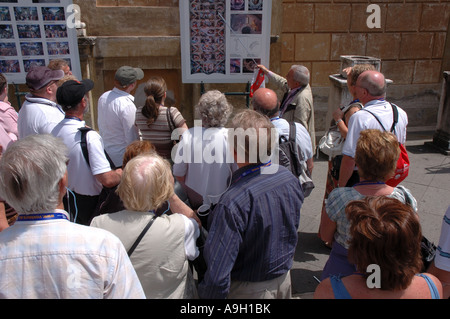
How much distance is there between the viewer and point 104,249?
152 cm

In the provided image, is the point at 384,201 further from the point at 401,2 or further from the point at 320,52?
the point at 401,2

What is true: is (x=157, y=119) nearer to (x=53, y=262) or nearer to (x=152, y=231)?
(x=152, y=231)

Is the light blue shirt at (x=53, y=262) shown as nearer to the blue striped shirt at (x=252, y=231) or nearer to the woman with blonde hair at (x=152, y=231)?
the woman with blonde hair at (x=152, y=231)

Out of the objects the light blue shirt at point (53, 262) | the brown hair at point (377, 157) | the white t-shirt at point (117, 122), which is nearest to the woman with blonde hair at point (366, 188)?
the brown hair at point (377, 157)

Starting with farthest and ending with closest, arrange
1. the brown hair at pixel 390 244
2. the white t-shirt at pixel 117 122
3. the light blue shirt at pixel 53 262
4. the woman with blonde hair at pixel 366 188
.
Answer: the white t-shirt at pixel 117 122
the woman with blonde hair at pixel 366 188
the brown hair at pixel 390 244
the light blue shirt at pixel 53 262

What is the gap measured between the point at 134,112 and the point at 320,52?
15.8 feet

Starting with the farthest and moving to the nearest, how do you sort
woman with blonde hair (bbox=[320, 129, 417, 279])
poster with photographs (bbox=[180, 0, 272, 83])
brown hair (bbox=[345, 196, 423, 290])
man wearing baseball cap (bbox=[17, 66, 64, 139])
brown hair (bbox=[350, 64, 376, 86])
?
1. poster with photographs (bbox=[180, 0, 272, 83])
2. brown hair (bbox=[350, 64, 376, 86])
3. man wearing baseball cap (bbox=[17, 66, 64, 139])
4. woman with blonde hair (bbox=[320, 129, 417, 279])
5. brown hair (bbox=[345, 196, 423, 290])

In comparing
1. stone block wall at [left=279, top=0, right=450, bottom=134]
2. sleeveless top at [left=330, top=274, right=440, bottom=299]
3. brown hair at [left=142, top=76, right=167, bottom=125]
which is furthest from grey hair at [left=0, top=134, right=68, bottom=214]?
stone block wall at [left=279, top=0, right=450, bottom=134]

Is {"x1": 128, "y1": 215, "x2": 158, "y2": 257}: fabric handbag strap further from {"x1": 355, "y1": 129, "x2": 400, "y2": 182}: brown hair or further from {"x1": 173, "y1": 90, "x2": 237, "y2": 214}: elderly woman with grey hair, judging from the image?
{"x1": 355, "y1": 129, "x2": 400, "y2": 182}: brown hair

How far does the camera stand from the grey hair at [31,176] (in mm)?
1506

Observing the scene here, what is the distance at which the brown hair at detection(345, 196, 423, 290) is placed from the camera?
5.34ft

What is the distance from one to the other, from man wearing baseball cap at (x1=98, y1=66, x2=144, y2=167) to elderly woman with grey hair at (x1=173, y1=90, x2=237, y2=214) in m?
1.07

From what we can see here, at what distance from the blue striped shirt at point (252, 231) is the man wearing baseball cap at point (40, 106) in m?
2.01

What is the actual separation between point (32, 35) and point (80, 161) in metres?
3.68
